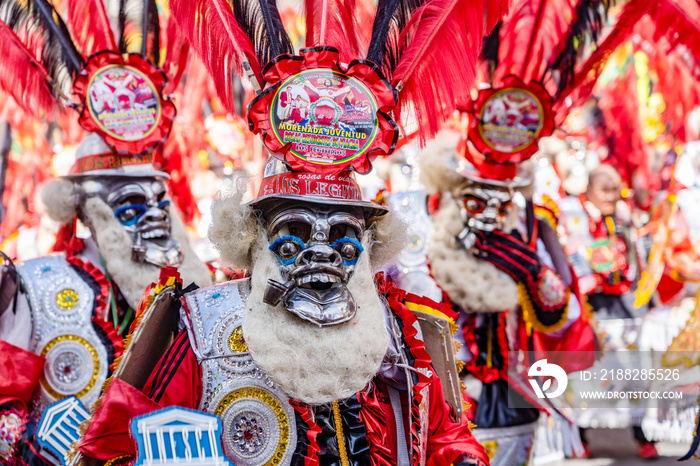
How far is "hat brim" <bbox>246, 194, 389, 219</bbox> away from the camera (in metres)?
2.51

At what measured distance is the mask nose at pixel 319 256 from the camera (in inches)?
97.0

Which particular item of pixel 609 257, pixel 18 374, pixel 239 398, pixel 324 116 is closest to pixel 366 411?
pixel 239 398

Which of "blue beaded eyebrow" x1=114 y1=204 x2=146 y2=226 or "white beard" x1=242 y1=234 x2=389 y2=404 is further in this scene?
"blue beaded eyebrow" x1=114 y1=204 x2=146 y2=226

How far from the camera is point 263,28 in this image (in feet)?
8.92

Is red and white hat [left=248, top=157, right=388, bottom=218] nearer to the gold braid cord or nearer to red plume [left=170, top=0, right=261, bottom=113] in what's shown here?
red plume [left=170, top=0, right=261, bottom=113]

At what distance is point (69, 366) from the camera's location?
156 inches

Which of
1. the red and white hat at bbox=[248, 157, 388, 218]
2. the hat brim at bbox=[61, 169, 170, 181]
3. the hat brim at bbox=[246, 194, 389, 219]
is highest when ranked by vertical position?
the hat brim at bbox=[61, 169, 170, 181]

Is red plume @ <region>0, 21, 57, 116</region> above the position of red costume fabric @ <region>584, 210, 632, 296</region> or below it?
above

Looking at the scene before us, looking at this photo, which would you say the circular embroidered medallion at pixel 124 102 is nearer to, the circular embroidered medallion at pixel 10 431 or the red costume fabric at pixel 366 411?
the circular embroidered medallion at pixel 10 431

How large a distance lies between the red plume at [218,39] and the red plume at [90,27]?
6.37 feet

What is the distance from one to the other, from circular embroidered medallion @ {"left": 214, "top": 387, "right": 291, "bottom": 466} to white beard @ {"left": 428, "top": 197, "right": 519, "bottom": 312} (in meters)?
2.63

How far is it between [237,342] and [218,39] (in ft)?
3.71

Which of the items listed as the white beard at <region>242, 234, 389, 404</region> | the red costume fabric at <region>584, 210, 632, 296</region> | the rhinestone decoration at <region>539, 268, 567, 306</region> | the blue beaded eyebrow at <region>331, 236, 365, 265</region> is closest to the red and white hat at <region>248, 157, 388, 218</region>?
the blue beaded eyebrow at <region>331, 236, 365, 265</region>

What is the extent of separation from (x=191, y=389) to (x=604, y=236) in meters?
7.60
